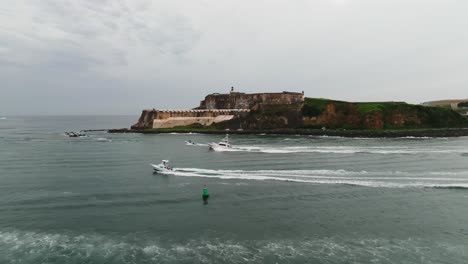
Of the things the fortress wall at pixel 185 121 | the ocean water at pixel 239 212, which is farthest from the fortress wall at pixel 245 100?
the ocean water at pixel 239 212

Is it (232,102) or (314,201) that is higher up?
(232,102)

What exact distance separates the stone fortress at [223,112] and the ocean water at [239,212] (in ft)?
199

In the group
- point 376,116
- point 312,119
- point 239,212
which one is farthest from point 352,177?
point 376,116

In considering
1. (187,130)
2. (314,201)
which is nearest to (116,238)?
(314,201)

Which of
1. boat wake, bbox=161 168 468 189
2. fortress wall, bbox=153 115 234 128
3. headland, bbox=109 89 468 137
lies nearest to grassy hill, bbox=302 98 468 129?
headland, bbox=109 89 468 137

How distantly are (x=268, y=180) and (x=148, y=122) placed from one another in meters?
80.0

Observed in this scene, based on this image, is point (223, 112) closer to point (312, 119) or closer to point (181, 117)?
point (181, 117)

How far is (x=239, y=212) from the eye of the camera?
26812 mm

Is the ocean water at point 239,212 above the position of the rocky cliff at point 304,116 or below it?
below

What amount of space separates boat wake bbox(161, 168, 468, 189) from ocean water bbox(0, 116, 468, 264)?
99mm

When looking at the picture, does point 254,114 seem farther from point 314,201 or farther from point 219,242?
point 219,242

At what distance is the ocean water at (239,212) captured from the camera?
20156mm

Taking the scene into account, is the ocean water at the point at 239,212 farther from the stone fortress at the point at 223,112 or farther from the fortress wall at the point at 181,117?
the fortress wall at the point at 181,117

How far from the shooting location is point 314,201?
96.1 feet
